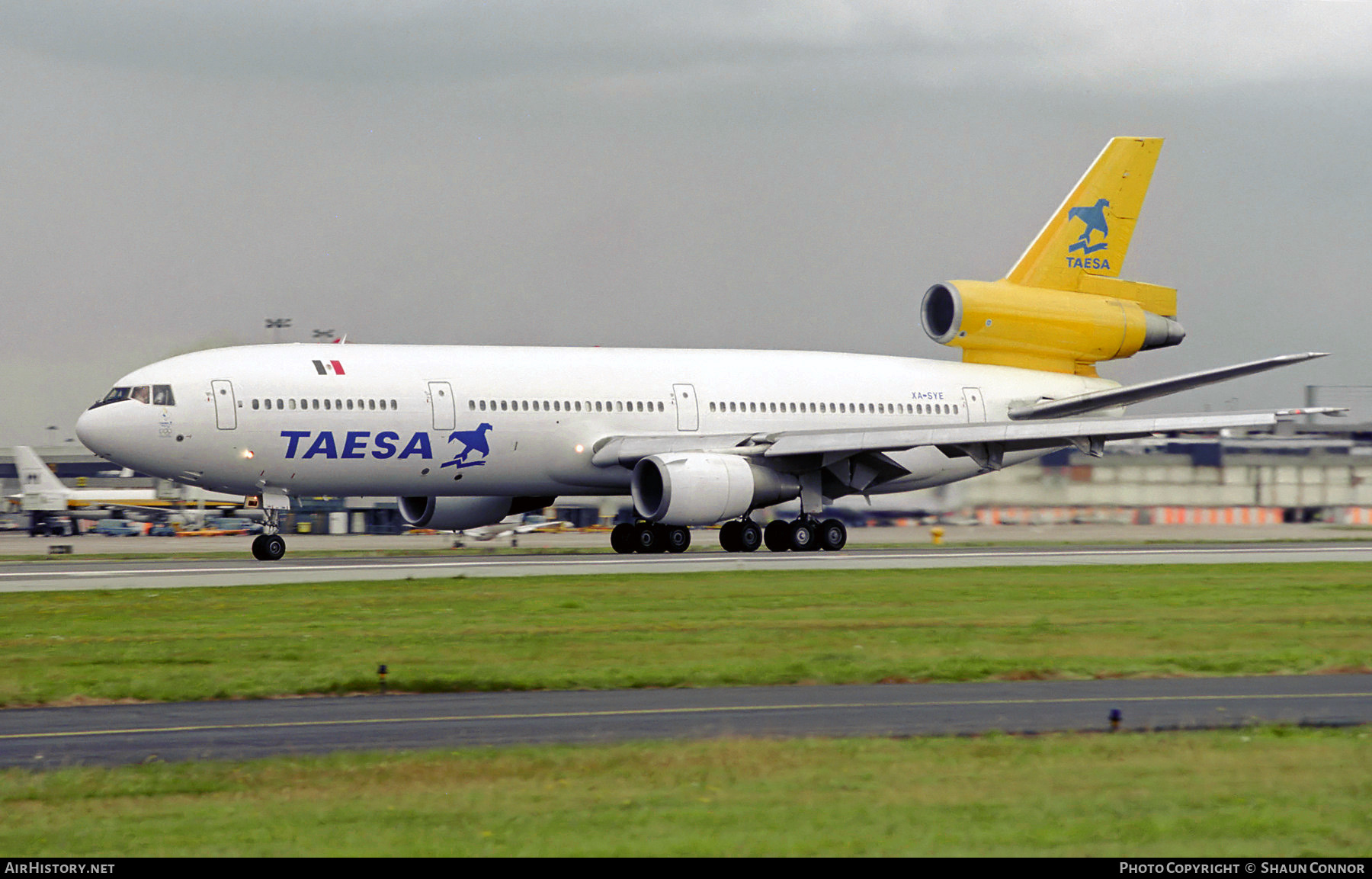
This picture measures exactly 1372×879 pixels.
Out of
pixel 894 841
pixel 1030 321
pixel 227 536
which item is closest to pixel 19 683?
pixel 894 841

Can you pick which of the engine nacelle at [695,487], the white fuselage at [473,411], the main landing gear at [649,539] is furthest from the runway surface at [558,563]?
the white fuselage at [473,411]

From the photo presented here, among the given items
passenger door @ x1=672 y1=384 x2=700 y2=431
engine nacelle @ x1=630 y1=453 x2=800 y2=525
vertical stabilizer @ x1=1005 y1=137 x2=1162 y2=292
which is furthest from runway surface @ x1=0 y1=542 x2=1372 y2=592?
vertical stabilizer @ x1=1005 y1=137 x2=1162 y2=292

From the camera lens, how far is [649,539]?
42500 millimetres

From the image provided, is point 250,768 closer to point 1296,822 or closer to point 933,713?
point 933,713

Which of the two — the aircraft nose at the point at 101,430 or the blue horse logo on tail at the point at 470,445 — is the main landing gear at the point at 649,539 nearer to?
the blue horse logo on tail at the point at 470,445

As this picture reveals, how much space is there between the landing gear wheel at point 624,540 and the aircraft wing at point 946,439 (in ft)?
8.49

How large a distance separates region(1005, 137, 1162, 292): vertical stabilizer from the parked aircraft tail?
2cm

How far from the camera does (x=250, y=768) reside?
39.1 ft

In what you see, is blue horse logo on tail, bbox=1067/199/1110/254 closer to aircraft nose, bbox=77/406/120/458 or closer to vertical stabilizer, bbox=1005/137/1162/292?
vertical stabilizer, bbox=1005/137/1162/292

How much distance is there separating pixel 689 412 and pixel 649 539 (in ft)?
A: 11.4

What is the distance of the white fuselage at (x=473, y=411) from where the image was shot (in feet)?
119

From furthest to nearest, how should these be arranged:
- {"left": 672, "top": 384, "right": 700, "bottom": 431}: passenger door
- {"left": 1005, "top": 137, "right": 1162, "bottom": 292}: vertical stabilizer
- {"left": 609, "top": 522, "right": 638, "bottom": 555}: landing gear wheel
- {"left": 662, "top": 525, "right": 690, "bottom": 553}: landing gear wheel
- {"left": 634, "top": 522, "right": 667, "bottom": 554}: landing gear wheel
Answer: {"left": 1005, "top": 137, "right": 1162, "bottom": 292}: vertical stabilizer, {"left": 609, "top": 522, "right": 638, "bottom": 555}: landing gear wheel, {"left": 634, "top": 522, "right": 667, "bottom": 554}: landing gear wheel, {"left": 662, "top": 525, "right": 690, "bottom": 553}: landing gear wheel, {"left": 672, "top": 384, "right": 700, "bottom": 431}: passenger door

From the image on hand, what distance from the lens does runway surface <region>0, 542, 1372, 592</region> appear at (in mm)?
30922

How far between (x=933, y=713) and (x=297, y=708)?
237 inches
